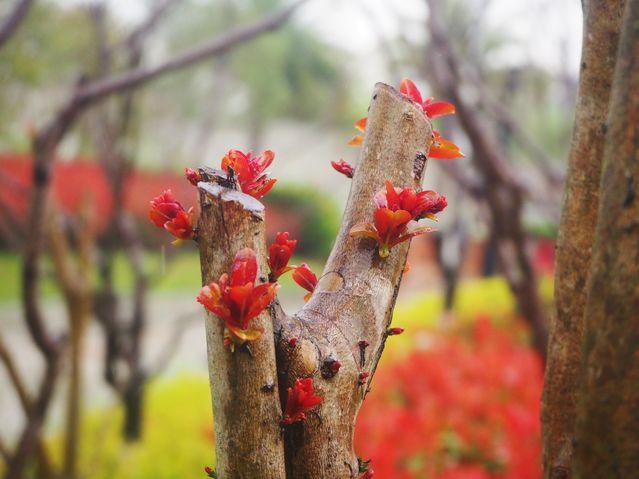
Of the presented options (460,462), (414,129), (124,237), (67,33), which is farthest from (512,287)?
(67,33)

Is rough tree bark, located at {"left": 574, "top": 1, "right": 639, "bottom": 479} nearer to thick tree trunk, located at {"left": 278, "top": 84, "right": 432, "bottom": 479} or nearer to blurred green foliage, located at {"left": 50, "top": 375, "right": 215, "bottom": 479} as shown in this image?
thick tree trunk, located at {"left": 278, "top": 84, "right": 432, "bottom": 479}

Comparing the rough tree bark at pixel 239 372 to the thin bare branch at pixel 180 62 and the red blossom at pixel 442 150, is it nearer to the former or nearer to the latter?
the red blossom at pixel 442 150

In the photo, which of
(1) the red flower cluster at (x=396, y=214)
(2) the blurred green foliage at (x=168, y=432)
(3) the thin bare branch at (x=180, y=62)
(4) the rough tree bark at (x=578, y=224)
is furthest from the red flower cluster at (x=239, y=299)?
(2) the blurred green foliage at (x=168, y=432)

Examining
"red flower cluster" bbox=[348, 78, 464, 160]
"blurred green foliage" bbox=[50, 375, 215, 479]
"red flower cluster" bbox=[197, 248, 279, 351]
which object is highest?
"blurred green foliage" bbox=[50, 375, 215, 479]

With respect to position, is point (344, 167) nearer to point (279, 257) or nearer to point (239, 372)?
point (279, 257)

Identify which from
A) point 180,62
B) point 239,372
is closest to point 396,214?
point 239,372

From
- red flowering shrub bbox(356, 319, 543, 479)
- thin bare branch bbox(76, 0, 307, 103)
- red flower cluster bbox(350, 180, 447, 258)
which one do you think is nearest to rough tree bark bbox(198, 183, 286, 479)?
red flower cluster bbox(350, 180, 447, 258)

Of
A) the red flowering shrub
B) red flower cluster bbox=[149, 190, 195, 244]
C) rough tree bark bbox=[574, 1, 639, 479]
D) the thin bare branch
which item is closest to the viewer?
rough tree bark bbox=[574, 1, 639, 479]
